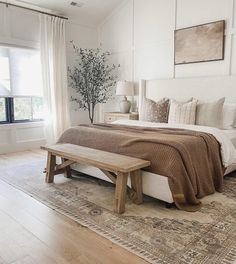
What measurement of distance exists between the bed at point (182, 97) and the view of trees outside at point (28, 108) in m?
1.96

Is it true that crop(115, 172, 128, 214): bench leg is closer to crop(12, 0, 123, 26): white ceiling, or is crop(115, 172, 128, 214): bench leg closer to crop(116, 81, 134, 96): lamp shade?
crop(116, 81, 134, 96): lamp shade

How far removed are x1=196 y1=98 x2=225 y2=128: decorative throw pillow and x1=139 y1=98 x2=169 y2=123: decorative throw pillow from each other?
587 mm

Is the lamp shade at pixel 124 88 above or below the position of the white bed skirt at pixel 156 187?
above

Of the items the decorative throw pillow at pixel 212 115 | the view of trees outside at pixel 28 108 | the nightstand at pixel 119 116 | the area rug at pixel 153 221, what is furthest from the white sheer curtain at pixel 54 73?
the decorative throw pillow at pixel 212 115

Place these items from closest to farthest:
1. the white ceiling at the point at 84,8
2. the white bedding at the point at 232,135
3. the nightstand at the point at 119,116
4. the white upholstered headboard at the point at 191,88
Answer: the white bedding at the point at 232,135 → the white upholstered headboard at the point at 191,88 → the white ceiling at the point at 84,8 → the nightstand at the point at 119,116

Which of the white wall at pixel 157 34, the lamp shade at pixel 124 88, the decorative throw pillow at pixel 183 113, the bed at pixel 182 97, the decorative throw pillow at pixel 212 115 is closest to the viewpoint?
the bed at pixel 182 97

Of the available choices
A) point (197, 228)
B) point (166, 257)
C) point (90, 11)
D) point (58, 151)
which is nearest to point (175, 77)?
point (90, 11)

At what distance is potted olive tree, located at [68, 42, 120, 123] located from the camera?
561 centimetres

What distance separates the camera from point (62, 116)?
5.39 metres

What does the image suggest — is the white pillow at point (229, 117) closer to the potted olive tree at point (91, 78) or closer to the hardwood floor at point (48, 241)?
the hardwood floor at point (48, 241)

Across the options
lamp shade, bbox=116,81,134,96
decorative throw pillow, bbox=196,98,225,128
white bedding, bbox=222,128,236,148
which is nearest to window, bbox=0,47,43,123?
lamp shade, bbox=116,81,134,96

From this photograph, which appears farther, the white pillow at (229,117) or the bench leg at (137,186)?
the white pillow at (229,117)

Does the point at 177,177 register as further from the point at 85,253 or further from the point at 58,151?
the point at 58,151

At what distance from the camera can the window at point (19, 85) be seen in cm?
476
